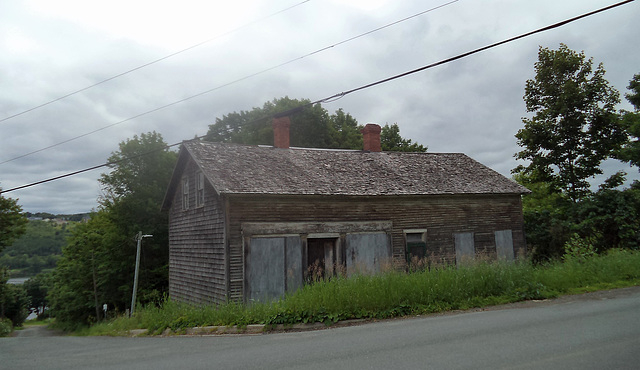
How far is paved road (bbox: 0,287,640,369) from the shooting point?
5211mm

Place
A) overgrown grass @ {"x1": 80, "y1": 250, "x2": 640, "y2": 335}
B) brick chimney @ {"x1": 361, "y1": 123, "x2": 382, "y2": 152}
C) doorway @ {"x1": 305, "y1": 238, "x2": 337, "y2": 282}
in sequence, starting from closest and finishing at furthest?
1. overgrown grass @ {"x1": 80, "y1": 250, "x2": 640, "y2": 335}
2. doorway @ {"x1": 305, "y1": 238, "x2": 337, "y2": 282}
3. brick chimney @ {"x1": 361, "y1": 123, "x2": 382, "y2": 152}

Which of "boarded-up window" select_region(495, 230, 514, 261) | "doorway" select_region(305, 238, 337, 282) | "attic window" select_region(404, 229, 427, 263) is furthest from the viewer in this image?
"boarded-up window" select_region(495, 230, 514, 261)

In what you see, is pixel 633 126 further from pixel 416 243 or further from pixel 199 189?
pixel 199 189

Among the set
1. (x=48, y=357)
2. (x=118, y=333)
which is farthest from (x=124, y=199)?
(x=48, y=357)

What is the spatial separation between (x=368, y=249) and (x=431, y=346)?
388 inches

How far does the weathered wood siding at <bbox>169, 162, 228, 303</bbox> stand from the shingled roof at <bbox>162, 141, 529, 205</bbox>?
101cm

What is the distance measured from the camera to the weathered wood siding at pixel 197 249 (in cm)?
1427

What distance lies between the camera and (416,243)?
16.9 m

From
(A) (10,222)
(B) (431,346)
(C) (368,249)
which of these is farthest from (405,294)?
(A) (10,222)

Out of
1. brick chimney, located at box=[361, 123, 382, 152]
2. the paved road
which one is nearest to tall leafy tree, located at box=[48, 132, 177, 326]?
brick chimney, located at box=[361, 123, 382, 152]

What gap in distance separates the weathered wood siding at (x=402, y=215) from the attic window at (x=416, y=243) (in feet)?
0.63

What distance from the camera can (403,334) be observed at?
22.6 feet

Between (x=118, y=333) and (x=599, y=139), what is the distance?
23882 mm

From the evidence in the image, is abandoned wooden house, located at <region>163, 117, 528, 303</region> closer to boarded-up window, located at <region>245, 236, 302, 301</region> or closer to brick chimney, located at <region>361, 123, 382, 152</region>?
boarded-up window, located at <region>245, 236, 302, 301</region>
